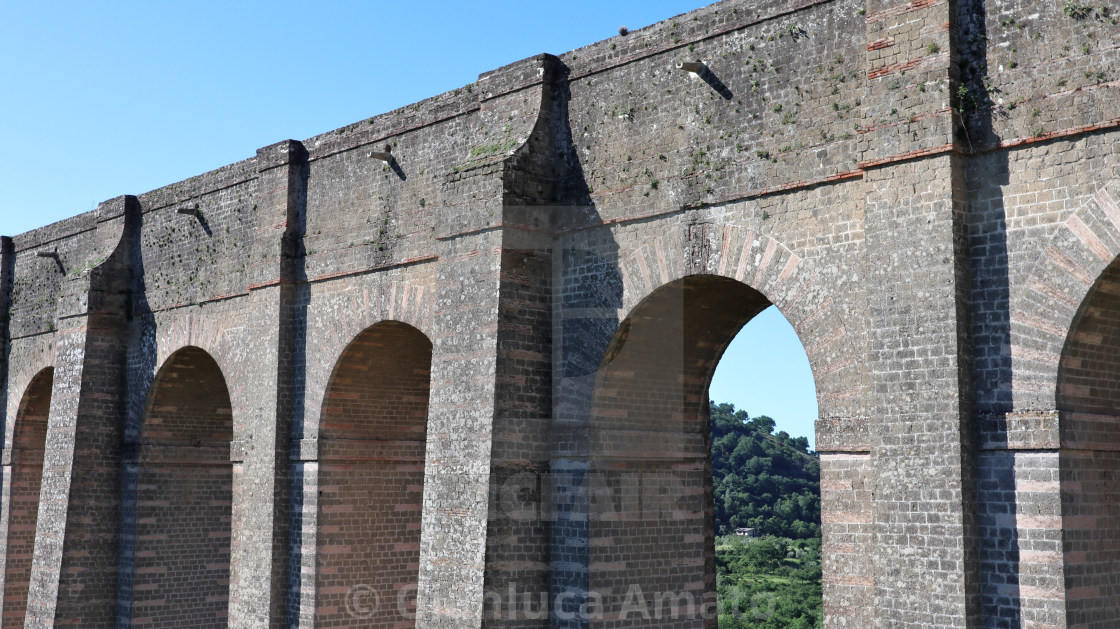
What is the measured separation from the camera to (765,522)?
178 feet

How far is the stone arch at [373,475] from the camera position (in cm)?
1348

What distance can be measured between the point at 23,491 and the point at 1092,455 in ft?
59.5

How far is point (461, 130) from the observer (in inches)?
491

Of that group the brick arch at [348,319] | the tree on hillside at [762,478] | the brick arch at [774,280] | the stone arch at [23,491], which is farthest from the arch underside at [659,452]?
the tree on hillside at [762,478]

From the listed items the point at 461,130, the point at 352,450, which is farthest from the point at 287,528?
the point at 461,130

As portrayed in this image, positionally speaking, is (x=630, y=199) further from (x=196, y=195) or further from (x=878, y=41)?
(x=196, y=195)

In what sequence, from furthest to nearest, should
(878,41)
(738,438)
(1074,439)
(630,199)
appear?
(738,438), (630,199), (878,41), (1074,439)

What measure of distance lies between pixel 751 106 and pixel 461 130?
3757mm

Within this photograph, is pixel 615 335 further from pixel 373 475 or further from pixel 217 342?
pixel 217 342

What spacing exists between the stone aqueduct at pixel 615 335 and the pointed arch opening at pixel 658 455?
38 millimetres

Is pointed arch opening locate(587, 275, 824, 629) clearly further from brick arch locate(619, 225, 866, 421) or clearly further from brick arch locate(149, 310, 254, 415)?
brick arch locate(149, 310, 254, 415)

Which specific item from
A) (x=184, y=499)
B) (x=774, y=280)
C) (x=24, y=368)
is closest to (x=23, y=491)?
(x=24, y=368)

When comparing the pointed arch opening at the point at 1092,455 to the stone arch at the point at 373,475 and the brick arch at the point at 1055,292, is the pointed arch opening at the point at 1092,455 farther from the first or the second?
the stone arch at the point at 373,475

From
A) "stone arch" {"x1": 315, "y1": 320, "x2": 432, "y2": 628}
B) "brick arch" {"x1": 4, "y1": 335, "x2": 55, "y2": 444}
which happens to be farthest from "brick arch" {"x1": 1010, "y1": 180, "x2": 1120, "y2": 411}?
"brick arch" {"x1": 4, "y1": 335, "x2": 55, "y2": 444}
